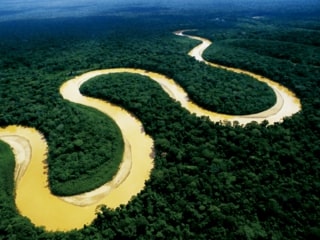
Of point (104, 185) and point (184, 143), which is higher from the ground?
point (184, 143)

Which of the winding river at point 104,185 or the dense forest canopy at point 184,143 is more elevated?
the dense forest canopy at point 184,143

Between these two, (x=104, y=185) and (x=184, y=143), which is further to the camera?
(x=184, y=143)

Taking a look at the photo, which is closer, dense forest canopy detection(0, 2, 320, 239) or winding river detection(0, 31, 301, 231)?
dense forest canopy detection(0, 2, 320, 239)

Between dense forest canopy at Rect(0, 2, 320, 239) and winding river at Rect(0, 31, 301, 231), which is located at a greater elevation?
dense forest canopy at Rect(0, 2, 320, 239)
